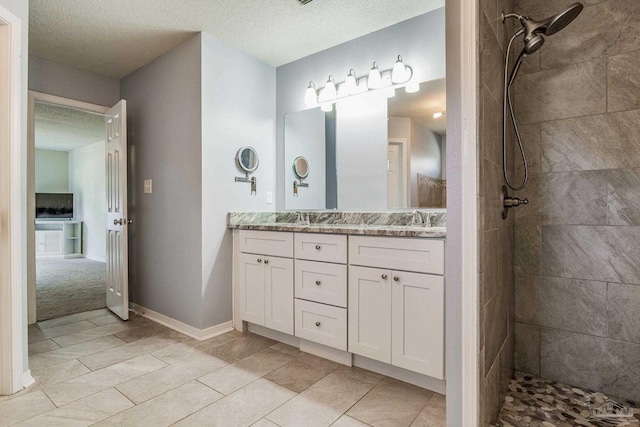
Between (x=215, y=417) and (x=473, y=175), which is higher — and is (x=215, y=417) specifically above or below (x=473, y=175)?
below

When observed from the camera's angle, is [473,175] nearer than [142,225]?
Yes

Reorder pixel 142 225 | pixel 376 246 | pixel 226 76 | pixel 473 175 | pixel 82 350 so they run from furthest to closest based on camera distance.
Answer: pixel 142 225
pixel 226 76
pixel 82 350
pixel 376 246
pixel 473 175

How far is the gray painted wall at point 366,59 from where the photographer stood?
2.30 metres

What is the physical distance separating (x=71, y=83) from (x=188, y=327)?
8.58 ft

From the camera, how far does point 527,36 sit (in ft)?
4.96

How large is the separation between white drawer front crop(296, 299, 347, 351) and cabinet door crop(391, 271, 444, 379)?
13.7 inches

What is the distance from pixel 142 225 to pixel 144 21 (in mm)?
1783

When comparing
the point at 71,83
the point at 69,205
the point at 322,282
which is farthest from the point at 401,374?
the point at 69,205

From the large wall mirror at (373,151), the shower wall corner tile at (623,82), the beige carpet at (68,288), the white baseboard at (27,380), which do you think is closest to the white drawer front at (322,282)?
the large wall mirror at (373,151)

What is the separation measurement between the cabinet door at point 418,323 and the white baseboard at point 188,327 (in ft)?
4.92

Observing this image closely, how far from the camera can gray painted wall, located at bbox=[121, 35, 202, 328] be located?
265 cm

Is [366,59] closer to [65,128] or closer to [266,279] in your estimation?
[266,279]

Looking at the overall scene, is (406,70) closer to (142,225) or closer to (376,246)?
(376,246)

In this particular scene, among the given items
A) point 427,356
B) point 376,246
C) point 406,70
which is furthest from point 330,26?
point 427,356
